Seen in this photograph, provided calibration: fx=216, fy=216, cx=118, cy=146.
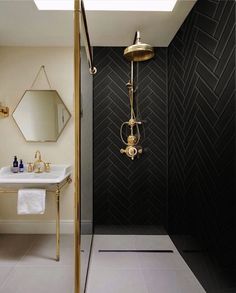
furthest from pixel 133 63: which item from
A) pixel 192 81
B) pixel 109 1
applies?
pixel 192 81

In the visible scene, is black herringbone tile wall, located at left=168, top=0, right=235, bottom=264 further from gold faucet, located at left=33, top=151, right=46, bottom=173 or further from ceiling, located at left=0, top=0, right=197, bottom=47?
gold faucet, located at left=33, top=151, right=46, bottom=173

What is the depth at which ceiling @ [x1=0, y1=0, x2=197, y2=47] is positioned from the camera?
6.53 feet

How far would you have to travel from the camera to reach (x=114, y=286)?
170 cm

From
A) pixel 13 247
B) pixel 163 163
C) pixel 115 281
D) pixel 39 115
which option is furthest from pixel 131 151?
pixel 13 247

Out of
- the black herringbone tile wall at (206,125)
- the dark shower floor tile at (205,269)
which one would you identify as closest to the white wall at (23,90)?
the black herringbone tile wall at (206,125)

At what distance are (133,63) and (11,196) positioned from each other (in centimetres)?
223

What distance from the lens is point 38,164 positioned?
2617mm

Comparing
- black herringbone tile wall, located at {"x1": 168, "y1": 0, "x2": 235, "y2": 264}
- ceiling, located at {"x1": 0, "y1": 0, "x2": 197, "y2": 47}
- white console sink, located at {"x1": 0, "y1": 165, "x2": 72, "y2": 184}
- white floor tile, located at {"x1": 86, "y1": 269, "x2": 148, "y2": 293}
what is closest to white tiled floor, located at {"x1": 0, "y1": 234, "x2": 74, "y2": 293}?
white floor tile, located at {"x1": 86, "y1": 269, "x2": 148, "y2": 293}

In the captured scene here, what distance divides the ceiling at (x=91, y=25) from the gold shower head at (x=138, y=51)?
177mm

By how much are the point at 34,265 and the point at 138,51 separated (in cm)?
231

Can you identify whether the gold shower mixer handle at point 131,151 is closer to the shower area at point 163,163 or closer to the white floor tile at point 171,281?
the shower area at point 163,163

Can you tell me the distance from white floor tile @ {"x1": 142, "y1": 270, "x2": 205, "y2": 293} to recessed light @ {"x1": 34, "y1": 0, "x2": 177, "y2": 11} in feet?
7.71

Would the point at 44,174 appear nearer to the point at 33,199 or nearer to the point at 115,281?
the point at 33,199

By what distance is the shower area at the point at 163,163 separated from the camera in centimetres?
142
